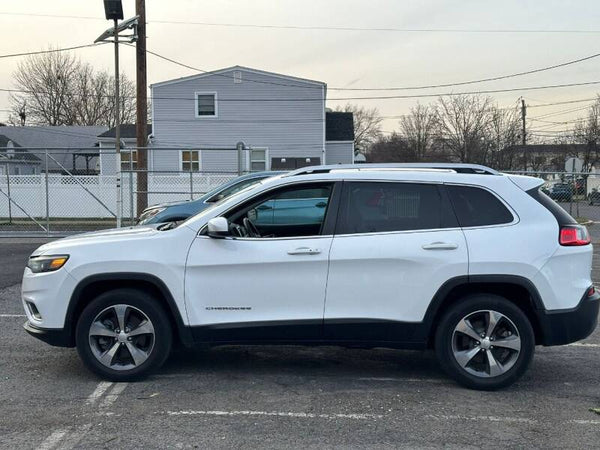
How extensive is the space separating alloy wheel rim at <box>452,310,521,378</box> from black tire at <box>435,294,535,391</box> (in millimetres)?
11

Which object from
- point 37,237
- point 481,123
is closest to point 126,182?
point 37,237

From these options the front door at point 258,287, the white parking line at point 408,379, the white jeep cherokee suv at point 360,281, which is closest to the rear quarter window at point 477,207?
the white jeep cherokee suv at point 360,281

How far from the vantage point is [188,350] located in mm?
5996

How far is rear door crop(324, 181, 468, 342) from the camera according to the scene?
4.74 metres

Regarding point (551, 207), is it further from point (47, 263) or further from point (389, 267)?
point (47, 263)

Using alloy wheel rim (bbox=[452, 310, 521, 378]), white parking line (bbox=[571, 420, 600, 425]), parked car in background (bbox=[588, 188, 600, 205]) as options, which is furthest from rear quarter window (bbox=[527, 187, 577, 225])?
parked car in background (bbox=[588, 188, 600, 205])

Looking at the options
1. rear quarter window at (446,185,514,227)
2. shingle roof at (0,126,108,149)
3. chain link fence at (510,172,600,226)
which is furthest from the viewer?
shingle roof at (0,126,108,149)

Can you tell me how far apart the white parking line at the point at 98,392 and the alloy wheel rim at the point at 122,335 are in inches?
6.1

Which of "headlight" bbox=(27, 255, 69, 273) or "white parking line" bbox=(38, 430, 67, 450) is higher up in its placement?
"headlight" bbox=(27, 255, 69, 273)

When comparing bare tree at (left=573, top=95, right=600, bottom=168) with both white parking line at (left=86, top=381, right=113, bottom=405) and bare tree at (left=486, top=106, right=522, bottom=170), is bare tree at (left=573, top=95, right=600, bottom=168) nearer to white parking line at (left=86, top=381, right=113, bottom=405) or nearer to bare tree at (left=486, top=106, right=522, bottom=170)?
bare tree at (left=486, top=106, right=522, bottom=170)

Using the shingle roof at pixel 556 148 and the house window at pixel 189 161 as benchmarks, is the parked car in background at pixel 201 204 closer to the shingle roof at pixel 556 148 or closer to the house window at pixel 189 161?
the house window at pixel 189 161

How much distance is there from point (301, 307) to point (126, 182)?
57.0 ft

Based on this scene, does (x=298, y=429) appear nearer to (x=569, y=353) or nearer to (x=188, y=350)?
(x=188, y=350)

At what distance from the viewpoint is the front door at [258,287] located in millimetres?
4797
